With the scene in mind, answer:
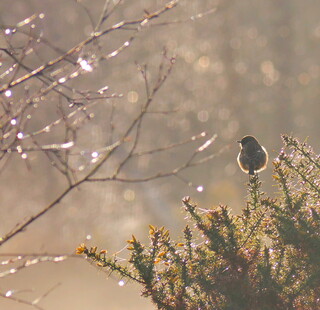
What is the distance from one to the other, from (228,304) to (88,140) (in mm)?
13096

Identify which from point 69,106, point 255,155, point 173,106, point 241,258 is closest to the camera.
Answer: point 241,258

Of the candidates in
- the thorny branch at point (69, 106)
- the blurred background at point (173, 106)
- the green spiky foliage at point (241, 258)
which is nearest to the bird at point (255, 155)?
the thorny branch at point (69, 106)

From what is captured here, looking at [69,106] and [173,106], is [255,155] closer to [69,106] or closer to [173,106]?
[69,106]

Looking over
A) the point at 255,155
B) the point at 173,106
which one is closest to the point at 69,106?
the point at 255,155

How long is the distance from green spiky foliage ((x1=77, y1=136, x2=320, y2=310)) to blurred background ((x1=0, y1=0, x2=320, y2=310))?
10838mm

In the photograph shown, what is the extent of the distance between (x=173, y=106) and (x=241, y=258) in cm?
1327

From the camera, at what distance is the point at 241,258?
7.36 feet

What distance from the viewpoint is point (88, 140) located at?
15.1 meters

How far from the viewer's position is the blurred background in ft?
46.8

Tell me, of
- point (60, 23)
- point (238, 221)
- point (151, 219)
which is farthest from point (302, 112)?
point (238, 221)

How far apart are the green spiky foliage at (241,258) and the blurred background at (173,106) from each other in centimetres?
1084

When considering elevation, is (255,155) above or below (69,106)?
above

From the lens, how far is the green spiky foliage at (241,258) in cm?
216

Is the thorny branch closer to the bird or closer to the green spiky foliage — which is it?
the green spiky foliage
